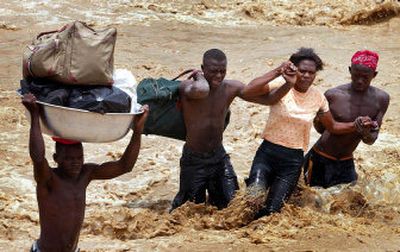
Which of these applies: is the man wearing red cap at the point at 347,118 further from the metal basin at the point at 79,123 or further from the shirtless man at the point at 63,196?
the metal basin at the point at 79,123

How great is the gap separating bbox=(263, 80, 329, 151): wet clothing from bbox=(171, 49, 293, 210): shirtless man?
17cm

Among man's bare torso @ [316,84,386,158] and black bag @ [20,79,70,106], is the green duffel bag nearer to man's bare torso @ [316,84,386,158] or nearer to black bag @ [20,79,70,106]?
man's bare torso @ [316,84,386,158]

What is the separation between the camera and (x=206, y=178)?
6062mm

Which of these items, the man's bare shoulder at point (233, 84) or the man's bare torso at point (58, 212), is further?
the man's bare shoulder at point (233, 84)

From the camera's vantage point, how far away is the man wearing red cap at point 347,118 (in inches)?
240

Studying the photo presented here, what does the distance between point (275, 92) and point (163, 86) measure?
0.84 metres

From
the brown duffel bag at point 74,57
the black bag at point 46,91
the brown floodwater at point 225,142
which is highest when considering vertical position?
the brown duffel bag at point 74,57

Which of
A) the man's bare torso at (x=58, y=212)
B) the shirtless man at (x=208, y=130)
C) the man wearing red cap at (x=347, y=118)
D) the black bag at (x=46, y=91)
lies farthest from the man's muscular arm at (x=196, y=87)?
the black bag at (x=46, y=91)

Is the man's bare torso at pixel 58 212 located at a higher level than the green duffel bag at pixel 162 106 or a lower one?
lower

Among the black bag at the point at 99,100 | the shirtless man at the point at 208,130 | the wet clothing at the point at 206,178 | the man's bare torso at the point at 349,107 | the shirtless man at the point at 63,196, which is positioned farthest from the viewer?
the man's bare torso at the point at 349,107

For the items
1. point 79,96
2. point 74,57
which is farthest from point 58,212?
point 74,57

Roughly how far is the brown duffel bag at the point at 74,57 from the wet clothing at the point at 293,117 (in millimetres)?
1851

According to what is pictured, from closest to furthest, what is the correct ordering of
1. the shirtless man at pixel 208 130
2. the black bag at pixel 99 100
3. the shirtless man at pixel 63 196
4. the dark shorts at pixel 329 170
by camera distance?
the black bag at pixel 99 100 < the shirtless man at pixel 63 196 < the shirtless man at pixel 208 130 < the dark shorts at pixel 329 170

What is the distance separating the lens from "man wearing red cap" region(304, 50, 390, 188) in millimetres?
6086
